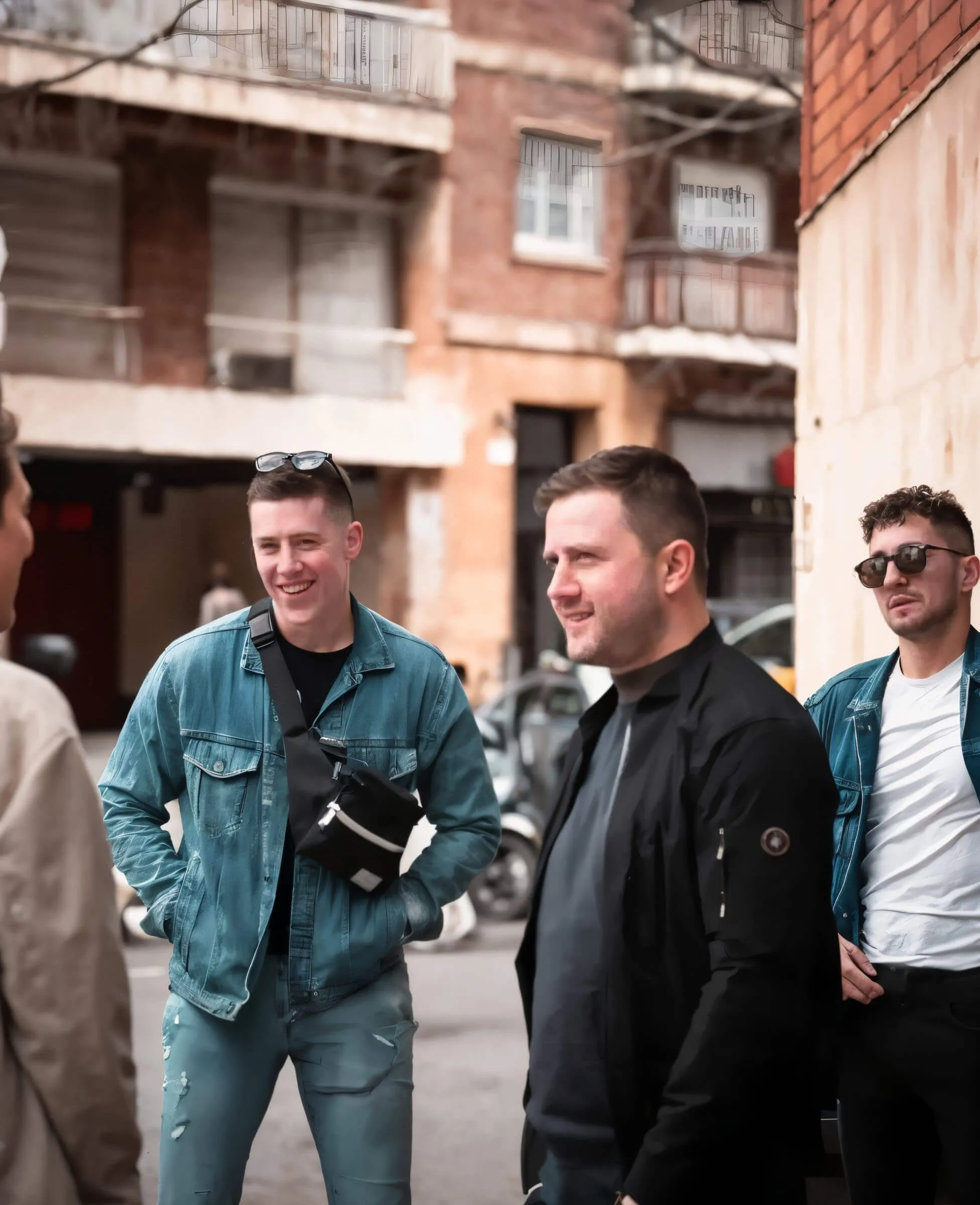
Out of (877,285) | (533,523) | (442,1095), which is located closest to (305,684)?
(877,285)

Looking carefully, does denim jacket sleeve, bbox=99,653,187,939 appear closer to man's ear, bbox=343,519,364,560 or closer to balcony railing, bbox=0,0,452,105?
man's ear, bbox=343,519,364,560

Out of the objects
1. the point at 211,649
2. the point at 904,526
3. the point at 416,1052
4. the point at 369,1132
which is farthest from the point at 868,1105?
the point at 416,1052

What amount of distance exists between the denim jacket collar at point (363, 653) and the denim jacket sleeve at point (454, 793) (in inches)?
6.1

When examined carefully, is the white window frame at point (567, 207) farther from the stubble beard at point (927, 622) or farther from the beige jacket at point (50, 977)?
the beige jacket at point (50, 977)

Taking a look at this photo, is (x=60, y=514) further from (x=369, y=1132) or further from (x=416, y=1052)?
(x=369, y=1132)

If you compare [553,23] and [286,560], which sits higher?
[553,23]

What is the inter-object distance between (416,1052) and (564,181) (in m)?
15.7

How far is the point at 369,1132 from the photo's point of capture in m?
2.92

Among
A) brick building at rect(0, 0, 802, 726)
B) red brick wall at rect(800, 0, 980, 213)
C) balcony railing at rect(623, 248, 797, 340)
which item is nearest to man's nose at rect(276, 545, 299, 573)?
red brick wall at rect(800, 0, 980, 213)

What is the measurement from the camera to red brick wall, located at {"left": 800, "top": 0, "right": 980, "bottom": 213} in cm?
435

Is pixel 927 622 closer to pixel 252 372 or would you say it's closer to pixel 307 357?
pixel 252 372

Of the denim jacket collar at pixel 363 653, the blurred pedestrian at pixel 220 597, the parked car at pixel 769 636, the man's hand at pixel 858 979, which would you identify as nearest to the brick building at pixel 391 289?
the blurred pedestrian at pixel 220 597

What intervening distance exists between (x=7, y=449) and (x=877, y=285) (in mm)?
3644

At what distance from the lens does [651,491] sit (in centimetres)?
236
